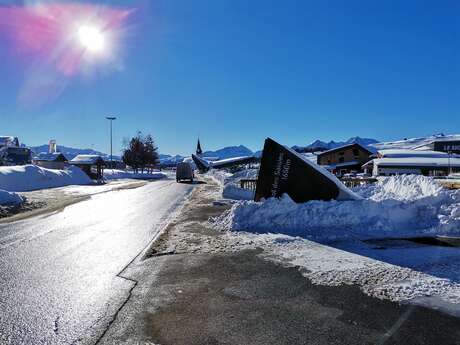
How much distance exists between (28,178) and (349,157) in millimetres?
58899

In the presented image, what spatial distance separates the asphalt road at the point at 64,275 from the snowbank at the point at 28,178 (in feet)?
54.7

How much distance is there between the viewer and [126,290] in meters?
5.20

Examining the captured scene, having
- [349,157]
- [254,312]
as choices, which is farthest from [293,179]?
[349,157]

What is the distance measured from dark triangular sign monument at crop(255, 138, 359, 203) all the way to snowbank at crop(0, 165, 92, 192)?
20.3 m

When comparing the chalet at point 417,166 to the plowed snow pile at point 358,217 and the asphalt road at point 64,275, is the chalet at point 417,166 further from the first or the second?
the asphalt road at point 64,275

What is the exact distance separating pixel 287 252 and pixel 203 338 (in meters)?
3.94

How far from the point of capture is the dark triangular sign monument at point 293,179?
11.4m

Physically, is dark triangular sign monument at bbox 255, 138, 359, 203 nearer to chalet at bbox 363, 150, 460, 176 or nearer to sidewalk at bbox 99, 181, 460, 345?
sidewalk at bbox 99, 181, 460, 345

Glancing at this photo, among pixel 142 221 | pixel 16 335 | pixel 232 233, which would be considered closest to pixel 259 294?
pixel 16 335

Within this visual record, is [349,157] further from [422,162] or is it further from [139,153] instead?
[139,153]

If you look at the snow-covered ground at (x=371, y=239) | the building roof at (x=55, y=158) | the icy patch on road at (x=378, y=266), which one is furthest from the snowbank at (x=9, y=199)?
the building roof at (x=55, y=158)

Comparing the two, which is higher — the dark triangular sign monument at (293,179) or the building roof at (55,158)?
the building roof at (55,158)

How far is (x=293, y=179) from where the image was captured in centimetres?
1200

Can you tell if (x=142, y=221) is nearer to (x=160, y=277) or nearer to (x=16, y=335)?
(x=160, y=277)
